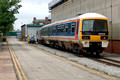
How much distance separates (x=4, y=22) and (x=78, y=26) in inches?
670

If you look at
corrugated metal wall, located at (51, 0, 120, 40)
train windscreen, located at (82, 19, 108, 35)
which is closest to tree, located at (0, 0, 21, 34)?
corrugated metal wall, located at (51, 0, 120, 40)

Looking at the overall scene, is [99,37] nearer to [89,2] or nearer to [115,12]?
[115,12]

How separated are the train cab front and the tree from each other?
1659 centimetres

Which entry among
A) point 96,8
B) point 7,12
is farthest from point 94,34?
point 7,12

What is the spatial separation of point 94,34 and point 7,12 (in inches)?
741

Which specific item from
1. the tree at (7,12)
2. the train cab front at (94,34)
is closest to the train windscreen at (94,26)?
the train cab front at (94,34)

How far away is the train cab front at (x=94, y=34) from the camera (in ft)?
54.7

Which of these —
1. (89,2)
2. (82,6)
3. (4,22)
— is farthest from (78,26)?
(4,22)

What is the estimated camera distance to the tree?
30119mm

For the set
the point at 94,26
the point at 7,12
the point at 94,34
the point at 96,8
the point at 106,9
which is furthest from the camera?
the point at 7,12

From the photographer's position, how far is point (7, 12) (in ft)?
104

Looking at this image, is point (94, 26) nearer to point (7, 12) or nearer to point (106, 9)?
point (106, 9)

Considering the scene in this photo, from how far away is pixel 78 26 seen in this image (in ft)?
56.8

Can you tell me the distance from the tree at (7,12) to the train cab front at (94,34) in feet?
54.4
